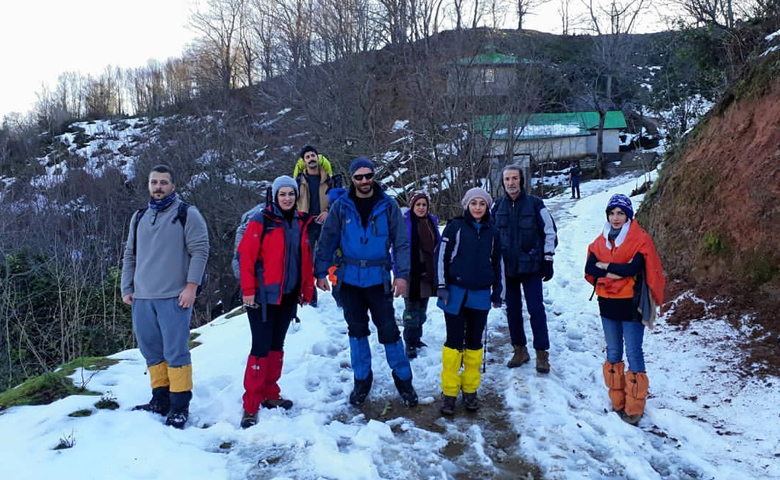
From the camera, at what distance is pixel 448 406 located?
4266 mm

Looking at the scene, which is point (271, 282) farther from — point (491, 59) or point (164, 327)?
point (491, 59)

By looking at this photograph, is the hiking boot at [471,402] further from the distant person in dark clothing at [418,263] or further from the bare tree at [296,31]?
the bare tree at [296,31]

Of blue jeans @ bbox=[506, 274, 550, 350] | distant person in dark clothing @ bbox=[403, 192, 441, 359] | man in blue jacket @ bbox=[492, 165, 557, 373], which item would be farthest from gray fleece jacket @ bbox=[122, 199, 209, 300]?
blue jeans @ bbox=[506, 274, 550, 350]

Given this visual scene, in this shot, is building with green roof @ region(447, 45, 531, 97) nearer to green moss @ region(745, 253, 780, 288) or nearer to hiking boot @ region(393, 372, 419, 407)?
green moss @ region(745, 253, 780, 288)

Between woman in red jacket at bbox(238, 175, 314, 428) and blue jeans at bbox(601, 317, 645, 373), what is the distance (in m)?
2.55

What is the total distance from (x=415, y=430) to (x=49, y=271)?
1150 cm

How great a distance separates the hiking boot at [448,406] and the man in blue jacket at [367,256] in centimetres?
26

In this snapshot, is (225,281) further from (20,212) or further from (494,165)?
(494,165)

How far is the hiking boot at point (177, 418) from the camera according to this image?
3.95 metres

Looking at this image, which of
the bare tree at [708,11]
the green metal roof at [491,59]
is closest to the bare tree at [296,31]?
the green metal roof at [491,59]

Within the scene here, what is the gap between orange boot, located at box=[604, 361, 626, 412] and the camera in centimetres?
426

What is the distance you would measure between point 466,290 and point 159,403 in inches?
105

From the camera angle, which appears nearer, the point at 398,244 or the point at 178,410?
the point at 178,410

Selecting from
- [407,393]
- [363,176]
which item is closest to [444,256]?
[363,176]
